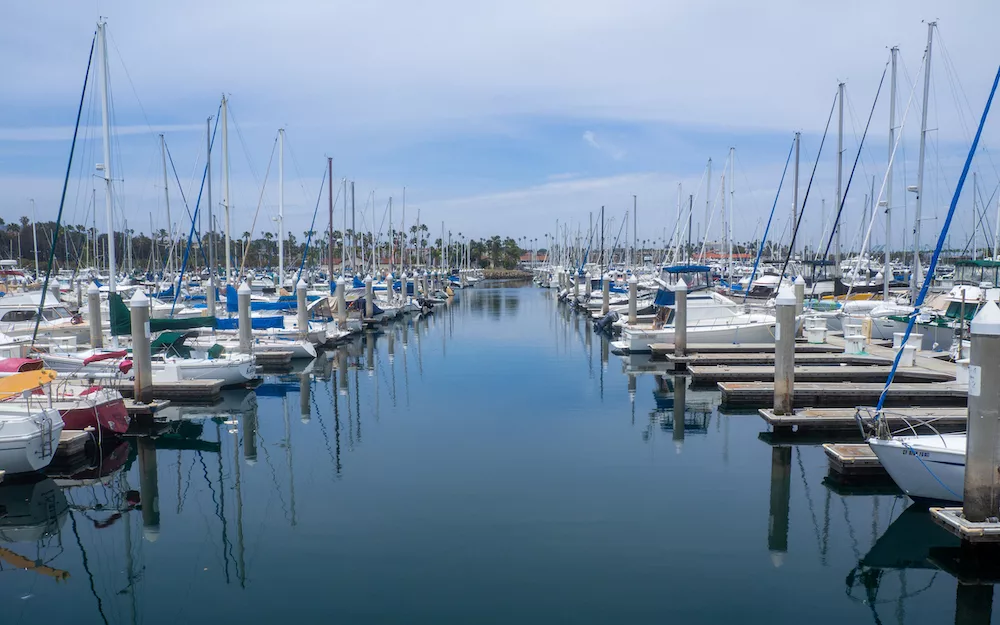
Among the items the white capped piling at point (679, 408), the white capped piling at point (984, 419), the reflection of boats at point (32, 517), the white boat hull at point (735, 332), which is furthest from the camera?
the white boat hull at point (735, 332)

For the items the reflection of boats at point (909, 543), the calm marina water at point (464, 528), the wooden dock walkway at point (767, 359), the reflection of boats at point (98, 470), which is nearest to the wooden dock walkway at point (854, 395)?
the calm marina water at point (464, 528)

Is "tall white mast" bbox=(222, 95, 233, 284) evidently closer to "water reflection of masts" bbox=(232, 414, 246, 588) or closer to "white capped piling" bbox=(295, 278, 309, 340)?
"white capped piling" bbox=(295, 278, 309, 340)

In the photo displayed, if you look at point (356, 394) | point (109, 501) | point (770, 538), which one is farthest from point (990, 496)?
point (356, 394)

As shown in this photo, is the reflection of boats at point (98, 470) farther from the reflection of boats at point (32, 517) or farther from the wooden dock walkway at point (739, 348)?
the wooden dock walkway at point (739, 348)

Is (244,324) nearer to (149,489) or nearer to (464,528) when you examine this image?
(149,489)

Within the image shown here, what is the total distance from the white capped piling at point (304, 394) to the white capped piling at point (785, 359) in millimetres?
11563

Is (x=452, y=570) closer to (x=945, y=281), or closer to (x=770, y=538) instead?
(x=770, y=538)

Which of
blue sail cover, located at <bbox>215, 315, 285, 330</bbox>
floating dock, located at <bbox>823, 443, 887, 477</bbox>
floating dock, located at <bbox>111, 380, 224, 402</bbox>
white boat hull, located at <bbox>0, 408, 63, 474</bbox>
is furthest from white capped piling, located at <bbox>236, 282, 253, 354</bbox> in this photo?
floating dock, located at <bbox>823, 443, 887, 477</bbox>

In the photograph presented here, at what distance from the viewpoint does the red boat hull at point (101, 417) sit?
1514cm

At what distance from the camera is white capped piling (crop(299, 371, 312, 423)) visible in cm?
2009

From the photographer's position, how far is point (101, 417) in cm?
1537

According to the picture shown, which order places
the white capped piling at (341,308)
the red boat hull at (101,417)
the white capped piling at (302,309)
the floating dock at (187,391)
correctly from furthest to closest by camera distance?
the white capped piling at (341,308)
the white capped piling at (302,309)
the floating dock at (187,391)
the red boat hull at (101,417)

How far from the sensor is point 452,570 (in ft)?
→ 32.3

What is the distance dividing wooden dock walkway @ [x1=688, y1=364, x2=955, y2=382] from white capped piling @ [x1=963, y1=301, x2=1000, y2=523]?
9.40 metres
